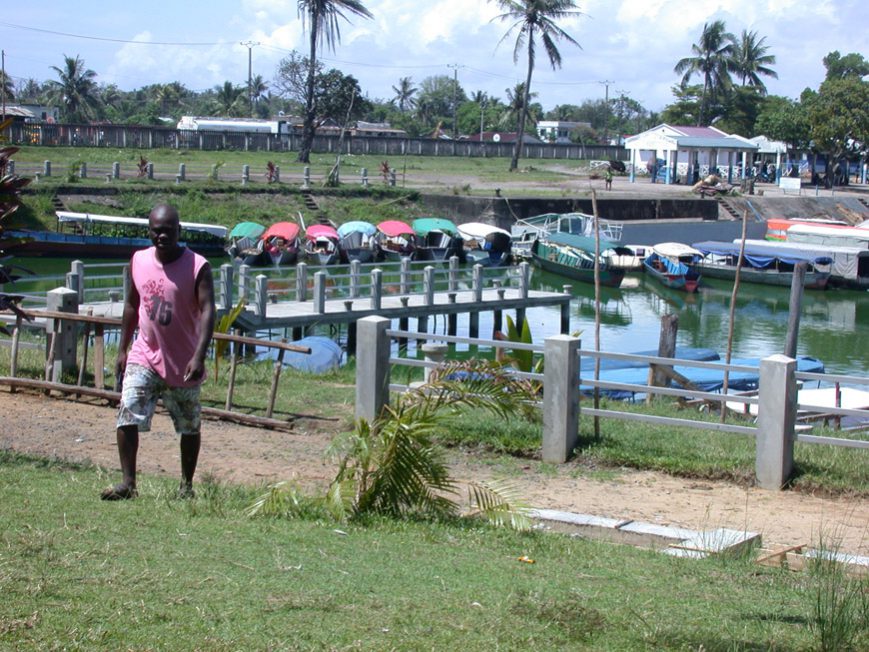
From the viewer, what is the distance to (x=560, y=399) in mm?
10617

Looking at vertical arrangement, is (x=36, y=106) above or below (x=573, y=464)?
above

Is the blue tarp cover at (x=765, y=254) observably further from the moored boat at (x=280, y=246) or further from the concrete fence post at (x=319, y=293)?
the concrete fence post at (x=319, y=293)

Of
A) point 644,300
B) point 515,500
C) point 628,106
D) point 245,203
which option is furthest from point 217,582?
point 628,106

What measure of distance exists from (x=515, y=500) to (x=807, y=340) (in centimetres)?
3471

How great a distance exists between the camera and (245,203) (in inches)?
Result: 2077

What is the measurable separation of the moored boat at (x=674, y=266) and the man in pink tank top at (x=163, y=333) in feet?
146

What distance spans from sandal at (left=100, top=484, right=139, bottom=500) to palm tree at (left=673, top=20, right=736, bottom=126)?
95.4 m

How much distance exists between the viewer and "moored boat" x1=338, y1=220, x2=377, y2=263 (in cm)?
4850

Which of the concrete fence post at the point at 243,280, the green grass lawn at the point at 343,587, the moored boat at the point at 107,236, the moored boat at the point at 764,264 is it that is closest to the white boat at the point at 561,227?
the moored boat at the point at 764,264

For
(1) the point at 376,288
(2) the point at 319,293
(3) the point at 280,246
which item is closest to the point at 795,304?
(2) the point at 319,293

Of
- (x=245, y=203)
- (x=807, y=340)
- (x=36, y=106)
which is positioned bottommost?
(x=807, y=340)

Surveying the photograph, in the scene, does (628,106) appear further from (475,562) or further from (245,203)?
(475,562)

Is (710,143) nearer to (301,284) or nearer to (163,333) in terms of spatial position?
(301,284)

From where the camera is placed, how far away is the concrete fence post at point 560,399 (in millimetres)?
10602
